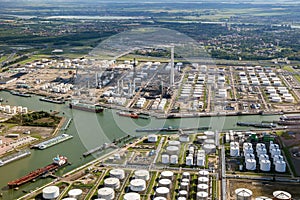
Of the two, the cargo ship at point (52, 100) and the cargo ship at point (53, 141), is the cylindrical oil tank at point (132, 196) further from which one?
the cargo ship at point (52, 100)

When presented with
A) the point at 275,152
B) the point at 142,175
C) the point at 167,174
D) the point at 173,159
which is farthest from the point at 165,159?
the point at 275,152

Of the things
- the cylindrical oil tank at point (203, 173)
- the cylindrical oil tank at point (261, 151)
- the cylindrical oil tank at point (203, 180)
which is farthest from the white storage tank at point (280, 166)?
the cylindrical oil tank at point (203, 180)

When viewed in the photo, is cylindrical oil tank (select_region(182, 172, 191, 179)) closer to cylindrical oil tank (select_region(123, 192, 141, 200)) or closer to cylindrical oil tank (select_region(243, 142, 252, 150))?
cylindrical oil tank (select_region(123, 192, 141, 200))

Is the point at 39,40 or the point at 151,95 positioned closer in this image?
the point at 151,95

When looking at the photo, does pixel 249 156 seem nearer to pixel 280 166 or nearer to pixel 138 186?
pixel 280 166

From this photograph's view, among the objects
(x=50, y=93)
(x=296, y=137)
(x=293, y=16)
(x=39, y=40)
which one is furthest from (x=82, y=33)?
(x=293, y=16)

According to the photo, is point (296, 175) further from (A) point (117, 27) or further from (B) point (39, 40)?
(A) point (117, 27)

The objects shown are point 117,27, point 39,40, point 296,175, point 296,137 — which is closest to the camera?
point 296,175
